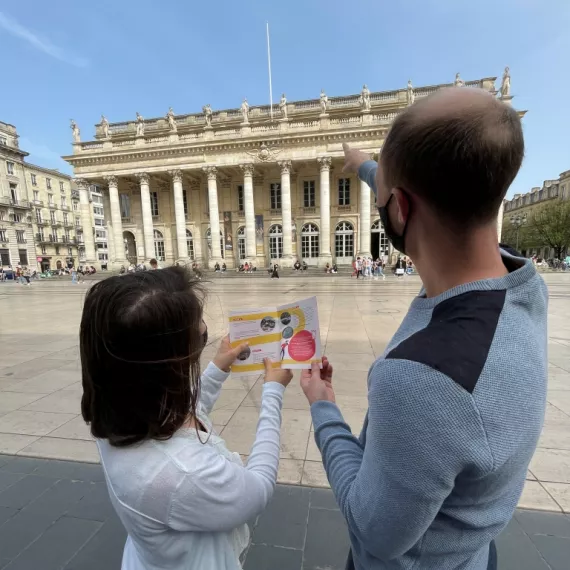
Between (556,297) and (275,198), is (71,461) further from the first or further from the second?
(275,198)

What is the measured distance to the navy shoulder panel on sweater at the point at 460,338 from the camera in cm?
69

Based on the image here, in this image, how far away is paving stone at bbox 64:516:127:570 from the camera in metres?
2.09

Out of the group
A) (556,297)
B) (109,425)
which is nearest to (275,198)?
(556,297)

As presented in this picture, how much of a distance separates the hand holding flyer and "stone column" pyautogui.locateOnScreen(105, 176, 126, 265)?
129 feet

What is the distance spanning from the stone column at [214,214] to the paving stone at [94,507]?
3345cm

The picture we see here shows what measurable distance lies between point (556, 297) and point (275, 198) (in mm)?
28455

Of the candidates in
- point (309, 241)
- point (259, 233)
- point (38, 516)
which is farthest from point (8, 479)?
point (309, 241)

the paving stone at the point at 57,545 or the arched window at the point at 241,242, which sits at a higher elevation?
the arched window at the point at 241,242

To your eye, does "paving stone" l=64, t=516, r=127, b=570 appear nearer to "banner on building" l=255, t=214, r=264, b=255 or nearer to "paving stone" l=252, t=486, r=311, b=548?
"paving stone" l=252, t=486, r=311, b=548

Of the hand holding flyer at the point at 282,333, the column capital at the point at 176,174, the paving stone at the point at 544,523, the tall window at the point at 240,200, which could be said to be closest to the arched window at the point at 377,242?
the tall window at the point at 240,200

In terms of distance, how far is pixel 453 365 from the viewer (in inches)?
27.0

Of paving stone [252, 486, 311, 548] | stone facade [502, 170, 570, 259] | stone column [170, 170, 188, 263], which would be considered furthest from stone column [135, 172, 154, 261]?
stone facade [502, 170, 570, 259]

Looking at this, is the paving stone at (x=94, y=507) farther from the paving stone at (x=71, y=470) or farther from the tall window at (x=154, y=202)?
the tall window at (x=154, y=202)

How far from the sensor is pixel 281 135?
105 feet
